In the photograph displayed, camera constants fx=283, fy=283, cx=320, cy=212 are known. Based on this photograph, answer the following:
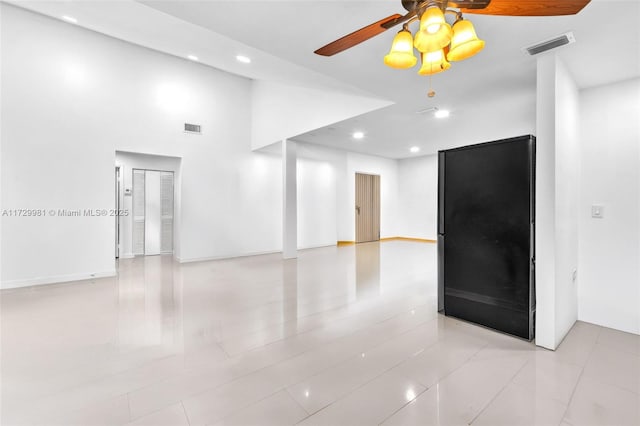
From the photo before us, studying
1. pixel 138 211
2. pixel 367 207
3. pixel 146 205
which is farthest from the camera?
pixel 367 207

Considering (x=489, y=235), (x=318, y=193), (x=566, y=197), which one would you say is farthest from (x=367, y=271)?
(x=318, y=193)

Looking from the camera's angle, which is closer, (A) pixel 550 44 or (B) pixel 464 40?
(B) pixel 464 40

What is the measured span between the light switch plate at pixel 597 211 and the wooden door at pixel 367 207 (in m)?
6.31

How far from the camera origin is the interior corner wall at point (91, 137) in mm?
4430

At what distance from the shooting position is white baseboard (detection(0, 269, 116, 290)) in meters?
4.37

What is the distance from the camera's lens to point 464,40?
1.71 metres

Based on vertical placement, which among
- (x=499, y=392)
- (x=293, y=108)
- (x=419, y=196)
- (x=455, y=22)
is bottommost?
(x=499, y=392)

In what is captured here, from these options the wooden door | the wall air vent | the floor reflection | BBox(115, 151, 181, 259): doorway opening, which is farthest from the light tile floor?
the wooden door

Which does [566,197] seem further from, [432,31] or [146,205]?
[146,205]

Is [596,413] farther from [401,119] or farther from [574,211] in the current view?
[401,119]

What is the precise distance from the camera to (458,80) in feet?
11.3

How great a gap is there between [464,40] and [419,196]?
331 inches

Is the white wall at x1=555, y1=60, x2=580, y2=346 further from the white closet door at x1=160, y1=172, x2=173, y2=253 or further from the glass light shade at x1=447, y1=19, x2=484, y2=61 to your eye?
the white closet door at x1=160, y1=172, x2=173, y2=253

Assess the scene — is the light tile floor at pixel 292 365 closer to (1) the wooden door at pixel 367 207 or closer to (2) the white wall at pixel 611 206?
(2) the white wall at pixel 611 206
